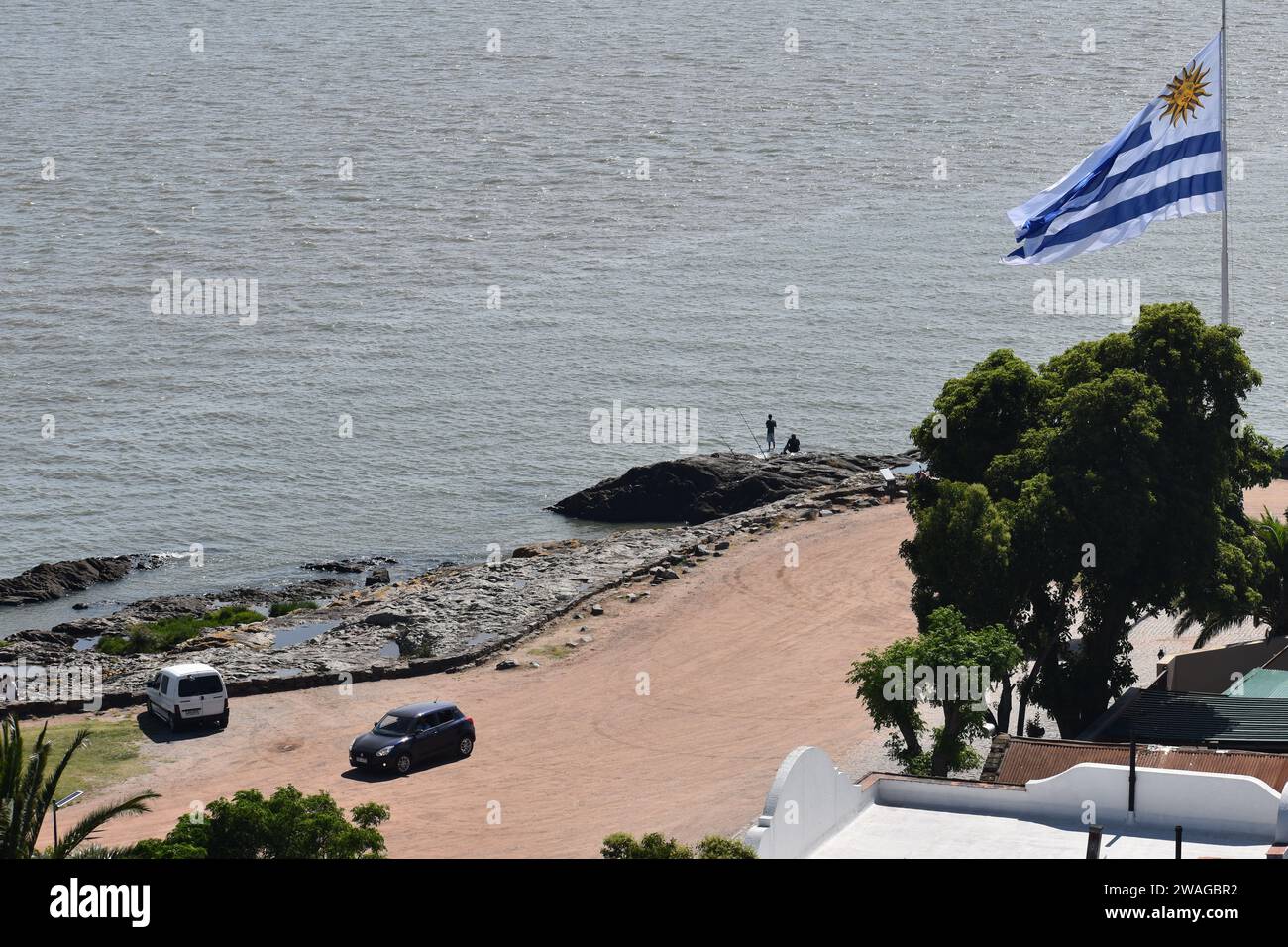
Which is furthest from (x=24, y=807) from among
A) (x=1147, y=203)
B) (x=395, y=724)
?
(x=1147, y=203)

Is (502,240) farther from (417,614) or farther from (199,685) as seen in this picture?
(199,685)

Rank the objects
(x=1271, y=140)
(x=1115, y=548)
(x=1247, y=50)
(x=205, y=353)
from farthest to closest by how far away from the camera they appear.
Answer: (x=1247, y=50) → (x=1271, y=140) → (x=205, y=353) → (x=1115, y=548)

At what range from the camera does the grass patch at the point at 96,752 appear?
A: 116ft

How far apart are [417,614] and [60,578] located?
63.7 feet

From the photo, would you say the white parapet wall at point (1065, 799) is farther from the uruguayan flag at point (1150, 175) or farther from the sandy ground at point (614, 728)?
the uruguayan flag at point (1150, 175)

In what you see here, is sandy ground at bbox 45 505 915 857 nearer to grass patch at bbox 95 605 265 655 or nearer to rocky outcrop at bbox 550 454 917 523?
grass patch at bbox 95 605 265 655

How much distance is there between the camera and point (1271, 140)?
5118 inches

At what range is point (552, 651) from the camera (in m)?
44.6

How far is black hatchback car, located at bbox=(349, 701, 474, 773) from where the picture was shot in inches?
1399

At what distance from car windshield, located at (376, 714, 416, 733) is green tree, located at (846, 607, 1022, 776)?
9.33 metres

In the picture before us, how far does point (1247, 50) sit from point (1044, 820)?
133223 mm
